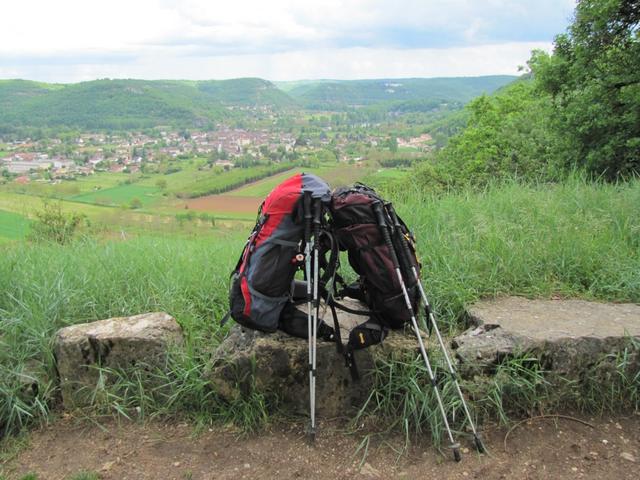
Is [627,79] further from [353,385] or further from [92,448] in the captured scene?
[92,448]

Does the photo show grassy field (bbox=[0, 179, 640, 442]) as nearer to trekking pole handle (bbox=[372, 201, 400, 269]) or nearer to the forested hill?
trekking pole handle (bbox=[372, 201, 400, 269])

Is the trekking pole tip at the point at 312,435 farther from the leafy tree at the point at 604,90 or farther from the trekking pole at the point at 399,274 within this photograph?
the leafy tree at the point at 604,90

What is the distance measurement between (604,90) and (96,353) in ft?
33.4

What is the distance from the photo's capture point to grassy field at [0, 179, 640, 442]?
143 inches

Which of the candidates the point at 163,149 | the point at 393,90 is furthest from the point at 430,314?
the point at 393,90

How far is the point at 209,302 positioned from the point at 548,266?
3.11 metres

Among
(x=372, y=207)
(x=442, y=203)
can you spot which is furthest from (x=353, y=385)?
(x=442, y=203)

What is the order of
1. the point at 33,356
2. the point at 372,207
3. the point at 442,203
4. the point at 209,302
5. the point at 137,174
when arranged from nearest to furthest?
the point at 372,207 < the point at 33,356 < the point at 209,302 < the point at 442,203 < the point at 137,174

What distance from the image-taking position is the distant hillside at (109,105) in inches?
3789

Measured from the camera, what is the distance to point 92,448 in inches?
133

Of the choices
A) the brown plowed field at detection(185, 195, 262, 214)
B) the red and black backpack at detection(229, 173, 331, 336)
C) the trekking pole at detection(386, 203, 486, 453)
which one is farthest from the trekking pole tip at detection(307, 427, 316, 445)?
the brown plowed field at detection(185, 195, 262, 214)

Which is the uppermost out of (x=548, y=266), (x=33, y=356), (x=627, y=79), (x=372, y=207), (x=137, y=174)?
(x=627, y=79)

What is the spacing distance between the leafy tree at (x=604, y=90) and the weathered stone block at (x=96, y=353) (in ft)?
28.8

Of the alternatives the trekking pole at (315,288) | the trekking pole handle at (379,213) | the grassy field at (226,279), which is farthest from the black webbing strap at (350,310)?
the trekking pole handle at (379,213)
